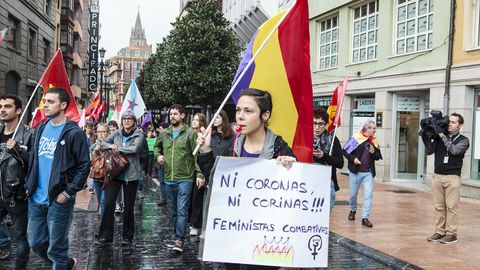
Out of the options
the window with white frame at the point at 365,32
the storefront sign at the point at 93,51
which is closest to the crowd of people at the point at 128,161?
the window with white frame at the point at 365,32

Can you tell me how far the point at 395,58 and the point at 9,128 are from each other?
512 inches

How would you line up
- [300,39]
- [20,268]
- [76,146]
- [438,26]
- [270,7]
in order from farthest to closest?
1. [270,7]
2. [438,26]
3. [20,268]
4. [76,146]
5. [300,39]

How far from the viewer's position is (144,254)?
689 cm

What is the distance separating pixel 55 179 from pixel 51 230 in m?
0.48

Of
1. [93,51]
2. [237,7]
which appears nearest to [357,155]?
[237,7]

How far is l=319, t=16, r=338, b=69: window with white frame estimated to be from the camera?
20.4 metres

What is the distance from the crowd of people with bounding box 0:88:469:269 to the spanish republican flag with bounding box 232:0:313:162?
0.39 metres

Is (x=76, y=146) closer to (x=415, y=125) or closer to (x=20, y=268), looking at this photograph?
(x=20, y=268)

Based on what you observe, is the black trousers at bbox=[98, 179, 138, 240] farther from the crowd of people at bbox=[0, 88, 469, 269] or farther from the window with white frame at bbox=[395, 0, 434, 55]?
the window with white frame at bbox=[395, 0, 434, 55]

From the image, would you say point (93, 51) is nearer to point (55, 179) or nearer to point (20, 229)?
point (20, 229)

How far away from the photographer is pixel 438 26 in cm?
1440

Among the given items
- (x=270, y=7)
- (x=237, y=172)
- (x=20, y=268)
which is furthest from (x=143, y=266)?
(x=270, y=7)

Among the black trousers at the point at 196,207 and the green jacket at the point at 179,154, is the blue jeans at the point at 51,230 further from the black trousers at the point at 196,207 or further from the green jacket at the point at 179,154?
the black trousers at the point at 196,207

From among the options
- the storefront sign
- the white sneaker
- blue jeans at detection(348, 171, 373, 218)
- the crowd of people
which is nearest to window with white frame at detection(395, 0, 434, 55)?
the crowd of people
